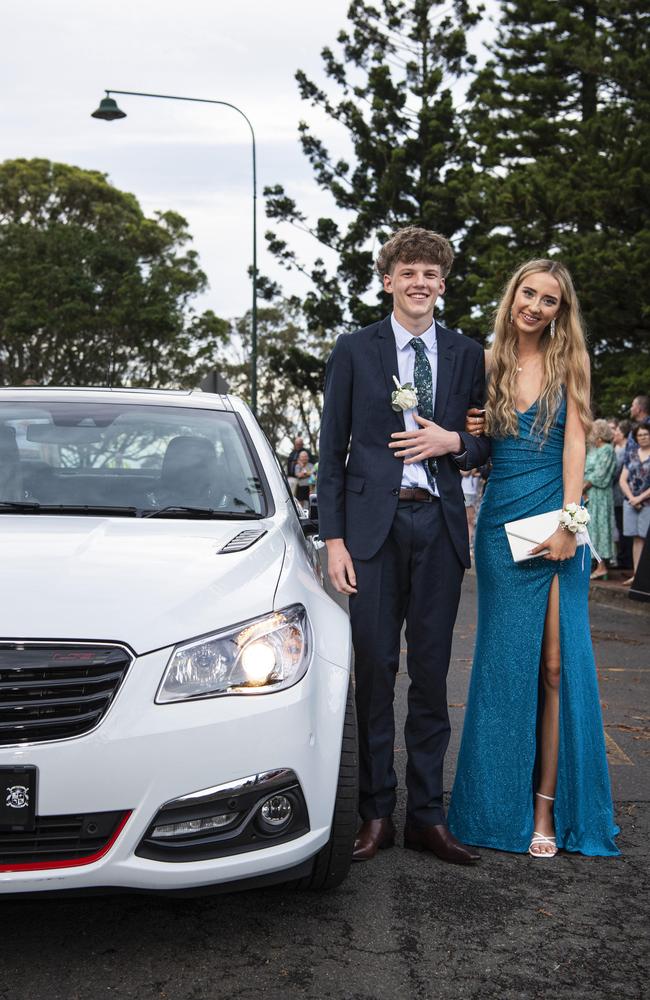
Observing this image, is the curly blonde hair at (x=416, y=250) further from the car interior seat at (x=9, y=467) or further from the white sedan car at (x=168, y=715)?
the car interior seat at (x=9, y=467)

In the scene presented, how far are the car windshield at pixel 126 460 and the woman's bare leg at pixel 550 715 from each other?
1.08 m

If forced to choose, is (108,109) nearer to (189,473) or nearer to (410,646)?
(189,473)

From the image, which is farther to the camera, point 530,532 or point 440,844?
point 530,532

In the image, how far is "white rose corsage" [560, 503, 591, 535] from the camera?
13.0 feet

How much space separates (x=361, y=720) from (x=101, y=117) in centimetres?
2117

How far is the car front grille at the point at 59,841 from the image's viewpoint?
2766 millimetres

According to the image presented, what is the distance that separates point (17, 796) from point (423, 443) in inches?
68.0

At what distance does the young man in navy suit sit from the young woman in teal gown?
0.16 meters

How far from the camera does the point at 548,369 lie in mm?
4020

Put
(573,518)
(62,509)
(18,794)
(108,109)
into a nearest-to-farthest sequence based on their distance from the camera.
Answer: (18,794)
(62,509)
(573,518)
(108,109)

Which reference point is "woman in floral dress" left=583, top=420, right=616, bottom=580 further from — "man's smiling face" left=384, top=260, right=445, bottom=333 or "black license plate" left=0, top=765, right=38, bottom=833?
"black license plate" left=0, top=765, right=38, bottom=833

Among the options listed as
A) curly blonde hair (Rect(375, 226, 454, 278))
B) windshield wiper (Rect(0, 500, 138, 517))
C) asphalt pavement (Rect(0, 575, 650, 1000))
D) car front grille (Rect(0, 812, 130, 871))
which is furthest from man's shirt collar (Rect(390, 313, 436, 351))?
car front grille (Rect(0, 812, 130, 871))

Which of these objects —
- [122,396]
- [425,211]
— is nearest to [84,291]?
[425,211]

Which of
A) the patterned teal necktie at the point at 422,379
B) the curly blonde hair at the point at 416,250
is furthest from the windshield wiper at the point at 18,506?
the curly blonde hair at the point at 416,250
